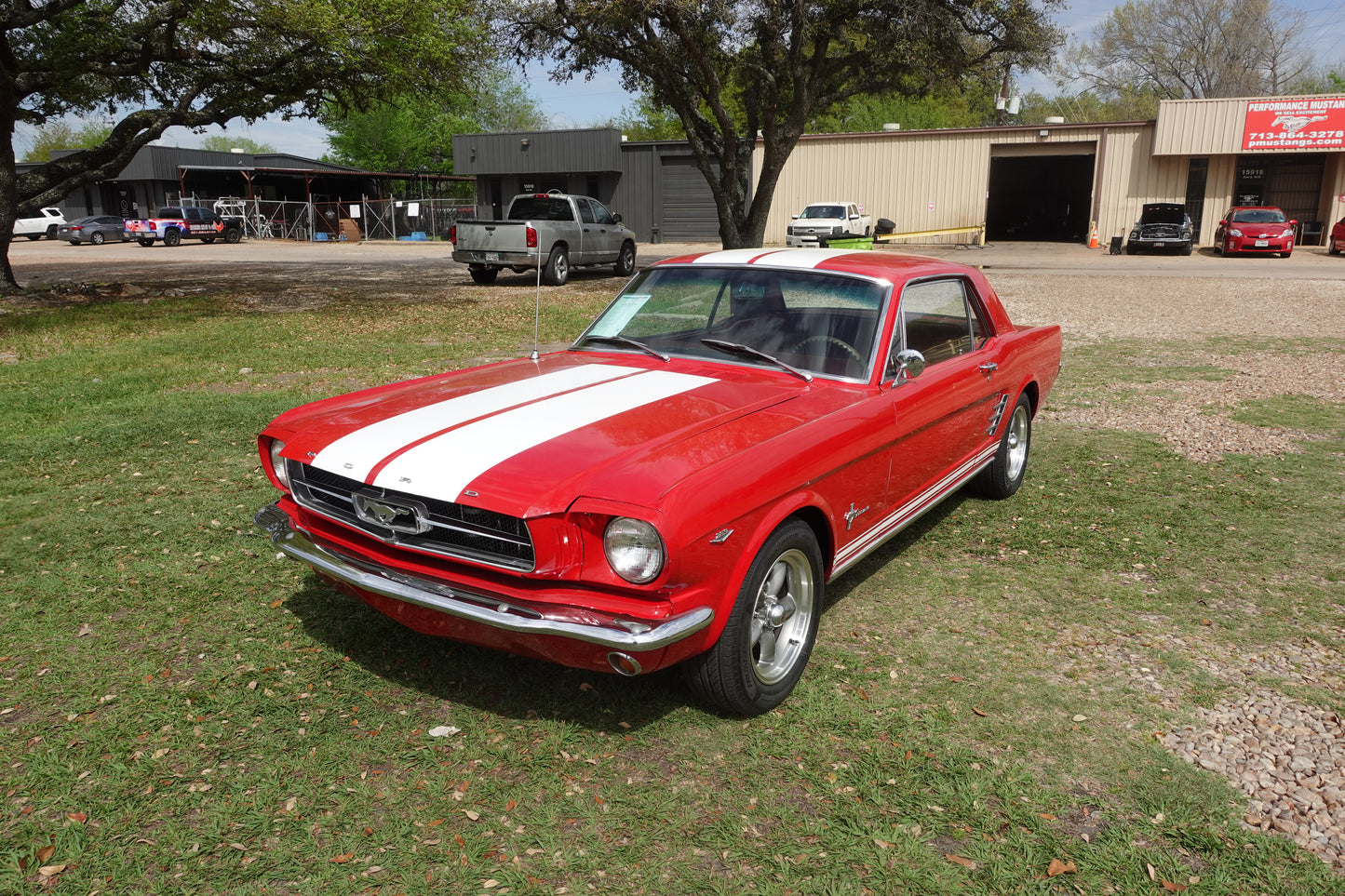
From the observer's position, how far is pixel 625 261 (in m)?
23.0

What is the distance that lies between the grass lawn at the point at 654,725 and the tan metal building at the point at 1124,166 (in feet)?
104

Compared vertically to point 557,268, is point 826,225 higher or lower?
higher

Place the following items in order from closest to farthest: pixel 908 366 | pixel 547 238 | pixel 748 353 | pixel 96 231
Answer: pixel 908 366, pixel 748 353, pixel 547 238, pixel 96 231

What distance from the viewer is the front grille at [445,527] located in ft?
9.66

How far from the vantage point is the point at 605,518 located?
283 cm

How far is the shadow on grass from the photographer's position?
11.2 ft

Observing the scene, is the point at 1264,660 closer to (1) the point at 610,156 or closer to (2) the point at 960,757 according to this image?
(2) the point at 960,757

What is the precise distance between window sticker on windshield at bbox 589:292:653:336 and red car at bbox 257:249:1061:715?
16 millimetres

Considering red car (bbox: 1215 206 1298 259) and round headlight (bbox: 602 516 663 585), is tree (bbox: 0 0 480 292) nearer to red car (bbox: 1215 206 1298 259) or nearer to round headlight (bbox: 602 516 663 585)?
round headlight (bbox: 602 516 663 585)

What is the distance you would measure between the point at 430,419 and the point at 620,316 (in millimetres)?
1499

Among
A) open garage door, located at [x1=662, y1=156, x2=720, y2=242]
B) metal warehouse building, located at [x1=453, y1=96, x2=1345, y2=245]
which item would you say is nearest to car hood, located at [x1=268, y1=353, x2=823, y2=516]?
metal warehouse building, located at [x1=453, y1=96, x2=1345, y2=245]

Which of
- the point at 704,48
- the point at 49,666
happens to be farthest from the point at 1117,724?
the point at 704,48

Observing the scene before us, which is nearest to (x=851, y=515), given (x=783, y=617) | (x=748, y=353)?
(x=783, y=617)

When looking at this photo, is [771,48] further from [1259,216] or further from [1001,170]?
[1001,170]
